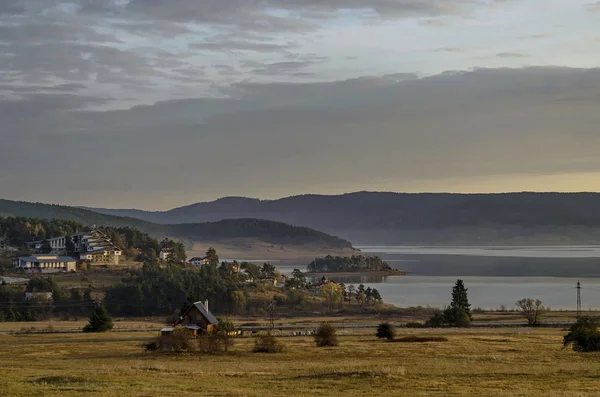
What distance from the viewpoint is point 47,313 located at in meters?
105

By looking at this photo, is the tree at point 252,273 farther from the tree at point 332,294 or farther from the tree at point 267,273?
the tree at point 332,294

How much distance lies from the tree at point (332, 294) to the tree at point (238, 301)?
11747 mm

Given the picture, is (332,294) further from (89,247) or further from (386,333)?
(386,333)

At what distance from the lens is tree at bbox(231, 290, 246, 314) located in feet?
378

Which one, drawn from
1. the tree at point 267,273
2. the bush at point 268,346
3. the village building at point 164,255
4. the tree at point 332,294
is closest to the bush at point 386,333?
the bush at point 268,346

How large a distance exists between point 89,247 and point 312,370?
120159 millimetres

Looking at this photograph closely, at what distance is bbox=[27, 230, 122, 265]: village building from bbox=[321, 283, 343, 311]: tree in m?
36.9

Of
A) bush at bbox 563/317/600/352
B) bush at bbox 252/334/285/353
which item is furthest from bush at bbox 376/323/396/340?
bush at bbox 563/317/600/352

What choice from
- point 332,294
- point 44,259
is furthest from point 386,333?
point 44,259

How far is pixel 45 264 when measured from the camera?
137000 millimetres

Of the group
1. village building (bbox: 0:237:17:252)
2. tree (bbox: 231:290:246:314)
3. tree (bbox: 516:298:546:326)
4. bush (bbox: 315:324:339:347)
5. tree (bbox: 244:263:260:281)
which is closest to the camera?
bush (bbox: 315:324:339:347)

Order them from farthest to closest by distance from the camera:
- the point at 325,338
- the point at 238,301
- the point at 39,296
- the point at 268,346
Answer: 1. the point at 238,301
2. the point at 39,296
3. the point at 325,338
4. the point at 268,346

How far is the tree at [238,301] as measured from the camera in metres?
115

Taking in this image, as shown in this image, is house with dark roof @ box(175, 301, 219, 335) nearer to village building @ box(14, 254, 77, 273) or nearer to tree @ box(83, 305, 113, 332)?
tree @ box(83, 305, 113, 332)
